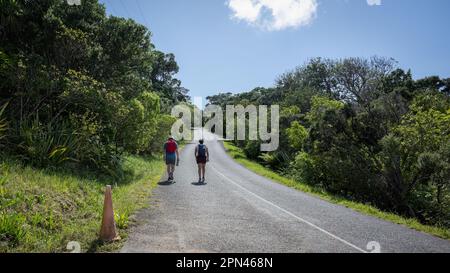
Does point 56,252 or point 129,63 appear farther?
point 129,63

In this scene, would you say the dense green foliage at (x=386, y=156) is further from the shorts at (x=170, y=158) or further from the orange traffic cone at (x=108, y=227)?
the orange traffic cone at (x=108, y=227)

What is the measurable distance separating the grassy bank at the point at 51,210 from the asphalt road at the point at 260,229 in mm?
693

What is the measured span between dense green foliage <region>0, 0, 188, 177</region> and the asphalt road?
13.2 feet

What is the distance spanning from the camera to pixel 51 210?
24.1 feet

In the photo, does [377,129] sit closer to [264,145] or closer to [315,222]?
[315,222]

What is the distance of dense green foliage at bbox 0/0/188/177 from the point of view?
37.3ft

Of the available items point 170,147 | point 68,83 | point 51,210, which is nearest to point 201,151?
point 170,147

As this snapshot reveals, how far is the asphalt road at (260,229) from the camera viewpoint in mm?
6250

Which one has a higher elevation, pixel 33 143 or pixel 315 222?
pixel 33 143

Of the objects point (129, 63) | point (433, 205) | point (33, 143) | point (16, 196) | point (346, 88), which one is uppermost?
point (346, 88)

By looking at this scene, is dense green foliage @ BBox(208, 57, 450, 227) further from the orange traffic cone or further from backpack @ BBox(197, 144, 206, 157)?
the orange traffic cone
